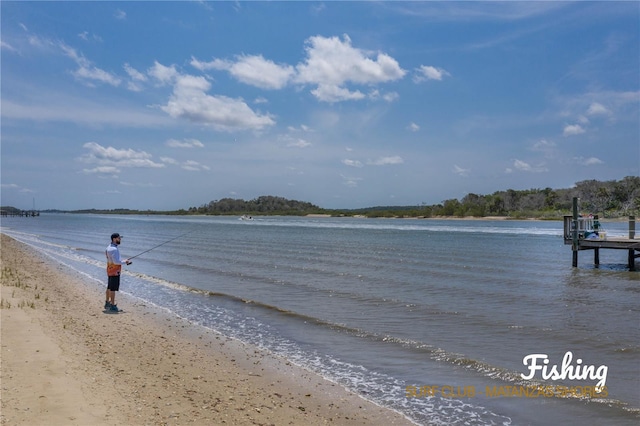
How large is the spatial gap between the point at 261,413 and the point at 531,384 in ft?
15.0

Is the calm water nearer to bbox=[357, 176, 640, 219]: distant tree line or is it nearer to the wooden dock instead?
the wooden dock

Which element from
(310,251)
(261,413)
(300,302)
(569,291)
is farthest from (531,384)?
(310,251)

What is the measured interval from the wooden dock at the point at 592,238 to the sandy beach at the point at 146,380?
21542 mm

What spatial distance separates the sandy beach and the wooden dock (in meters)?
21.5

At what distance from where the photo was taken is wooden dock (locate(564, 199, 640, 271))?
24.6 metres

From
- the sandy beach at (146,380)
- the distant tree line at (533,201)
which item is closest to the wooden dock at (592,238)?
the sandy beach at (146,380)

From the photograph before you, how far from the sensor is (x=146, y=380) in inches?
298

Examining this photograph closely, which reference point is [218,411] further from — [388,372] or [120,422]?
[388,372]

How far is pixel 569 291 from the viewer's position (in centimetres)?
1839

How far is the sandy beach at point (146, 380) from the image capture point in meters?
6.06

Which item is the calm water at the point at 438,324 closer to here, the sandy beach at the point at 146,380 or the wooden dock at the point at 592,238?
the sandy beach at the point at 146,380

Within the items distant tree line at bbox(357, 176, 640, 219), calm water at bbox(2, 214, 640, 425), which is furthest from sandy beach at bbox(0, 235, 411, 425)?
distant tree line at bbox(357, 176, 640, 219)

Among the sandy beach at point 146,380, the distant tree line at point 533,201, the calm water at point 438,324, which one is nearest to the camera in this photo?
the sandy beach at point 146,380

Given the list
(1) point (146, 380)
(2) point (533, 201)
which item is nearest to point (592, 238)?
(1) point (146, 380)
